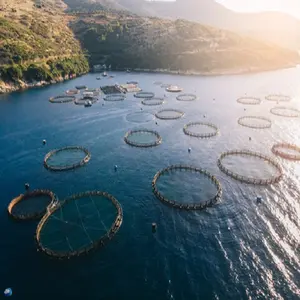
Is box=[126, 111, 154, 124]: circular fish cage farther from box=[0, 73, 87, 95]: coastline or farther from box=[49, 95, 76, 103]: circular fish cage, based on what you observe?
box=[0, 73, 87, 95]: coastline

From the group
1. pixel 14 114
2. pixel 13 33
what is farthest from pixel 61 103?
pixel 13 33

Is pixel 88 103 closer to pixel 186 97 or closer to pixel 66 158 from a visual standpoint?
pixel 186 97

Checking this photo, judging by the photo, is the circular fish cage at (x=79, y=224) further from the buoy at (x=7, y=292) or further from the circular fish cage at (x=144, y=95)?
the circular fish cage at (x=144, y=95)

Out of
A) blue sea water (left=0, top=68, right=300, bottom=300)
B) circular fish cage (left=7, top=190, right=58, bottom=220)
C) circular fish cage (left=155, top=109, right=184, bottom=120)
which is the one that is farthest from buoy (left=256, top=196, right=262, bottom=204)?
circular fish cage (left=155, top=109, right=184, bottom=120)

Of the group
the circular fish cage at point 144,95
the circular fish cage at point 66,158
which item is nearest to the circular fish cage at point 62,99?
the circular fish cage at point 144,95

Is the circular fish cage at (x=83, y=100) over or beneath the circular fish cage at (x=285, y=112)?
beneath

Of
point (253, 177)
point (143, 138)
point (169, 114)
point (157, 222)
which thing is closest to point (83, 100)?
point (169, 114)
